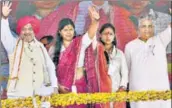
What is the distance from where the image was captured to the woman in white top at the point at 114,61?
1563mm

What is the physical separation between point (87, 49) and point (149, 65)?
0.28 metres

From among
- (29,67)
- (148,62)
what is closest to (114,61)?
(148,62)

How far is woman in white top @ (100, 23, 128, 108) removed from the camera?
5.13ft

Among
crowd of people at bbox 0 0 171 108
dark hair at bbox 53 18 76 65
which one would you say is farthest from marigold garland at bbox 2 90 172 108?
dark hair at bbox 53 18 76 65

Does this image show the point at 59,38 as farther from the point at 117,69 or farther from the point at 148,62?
the point at 148,62

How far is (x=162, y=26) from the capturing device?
1592 millimetres

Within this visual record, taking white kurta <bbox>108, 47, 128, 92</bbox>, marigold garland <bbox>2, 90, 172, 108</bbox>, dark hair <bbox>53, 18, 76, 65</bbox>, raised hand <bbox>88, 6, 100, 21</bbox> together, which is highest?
raised hand <bbox>88, 6, 100, 21</bbox>

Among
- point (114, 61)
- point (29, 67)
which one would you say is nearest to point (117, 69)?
point (114, 61)

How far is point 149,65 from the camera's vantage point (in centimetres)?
159

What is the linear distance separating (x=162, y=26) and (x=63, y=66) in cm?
47

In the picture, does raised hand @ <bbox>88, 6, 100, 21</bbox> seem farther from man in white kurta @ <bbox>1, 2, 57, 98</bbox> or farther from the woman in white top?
man in white kurta @ <bbox>1, 2, 57, 98</bbox>

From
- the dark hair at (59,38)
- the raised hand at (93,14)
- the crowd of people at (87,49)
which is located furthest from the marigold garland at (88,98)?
the raised hand at (93,14)

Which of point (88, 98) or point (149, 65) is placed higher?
point (149, 65)

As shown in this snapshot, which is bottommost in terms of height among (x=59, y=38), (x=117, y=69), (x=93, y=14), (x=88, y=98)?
(x=88, y=98)
